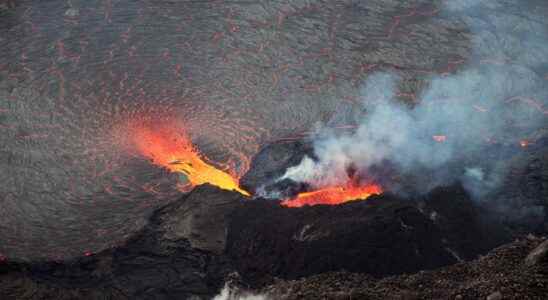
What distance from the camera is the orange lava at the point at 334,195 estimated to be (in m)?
16.8

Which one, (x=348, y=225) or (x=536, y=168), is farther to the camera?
(x=536, y=168)

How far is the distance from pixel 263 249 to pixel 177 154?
17.5 feet

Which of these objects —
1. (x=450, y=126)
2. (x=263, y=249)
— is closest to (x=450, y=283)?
(x=263, y=249)

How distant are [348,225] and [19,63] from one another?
44.3 ft

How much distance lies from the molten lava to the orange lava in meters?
1.58

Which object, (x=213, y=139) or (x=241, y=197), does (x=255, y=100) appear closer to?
(x=213, y=139)

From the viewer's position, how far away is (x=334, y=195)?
17.1 meters

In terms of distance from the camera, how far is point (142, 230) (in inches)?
627

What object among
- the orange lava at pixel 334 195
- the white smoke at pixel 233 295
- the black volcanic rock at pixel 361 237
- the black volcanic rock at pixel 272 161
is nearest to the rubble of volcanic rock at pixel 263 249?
the black volcanic rock at pixel 361 237

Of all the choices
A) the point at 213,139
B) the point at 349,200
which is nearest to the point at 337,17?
the point at 213,139

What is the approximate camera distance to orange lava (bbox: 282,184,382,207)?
16.8 m

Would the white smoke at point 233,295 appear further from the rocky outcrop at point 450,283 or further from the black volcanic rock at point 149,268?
the rocky outcrop at point 450,283

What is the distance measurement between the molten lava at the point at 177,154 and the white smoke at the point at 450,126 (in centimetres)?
203

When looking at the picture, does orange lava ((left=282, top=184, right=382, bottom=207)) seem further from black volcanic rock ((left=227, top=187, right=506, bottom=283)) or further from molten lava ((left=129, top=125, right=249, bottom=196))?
molten lava ((left=129, top=125, right=249, bottom=196))
